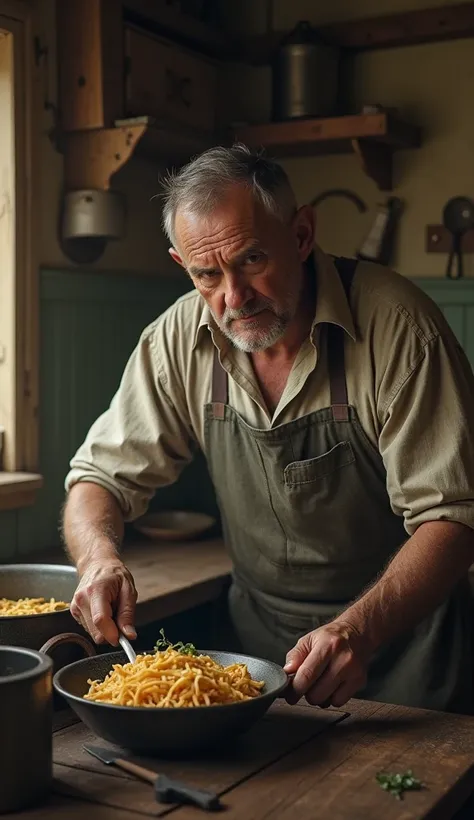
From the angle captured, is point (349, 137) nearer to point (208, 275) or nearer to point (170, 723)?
point (208, 275)

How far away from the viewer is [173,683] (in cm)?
173

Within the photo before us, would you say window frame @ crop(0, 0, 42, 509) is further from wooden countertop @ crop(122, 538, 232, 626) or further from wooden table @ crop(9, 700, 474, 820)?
wooden table @ crop(9, 700, 474, 820)

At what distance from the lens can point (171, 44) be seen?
11.9ft

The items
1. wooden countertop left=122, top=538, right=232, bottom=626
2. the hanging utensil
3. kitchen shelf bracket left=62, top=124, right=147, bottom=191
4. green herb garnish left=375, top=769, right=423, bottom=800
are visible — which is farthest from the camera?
the hanging utensil

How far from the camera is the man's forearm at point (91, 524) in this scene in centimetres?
228

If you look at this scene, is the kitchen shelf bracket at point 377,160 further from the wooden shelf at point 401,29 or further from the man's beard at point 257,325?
the man's beard at point 257,325

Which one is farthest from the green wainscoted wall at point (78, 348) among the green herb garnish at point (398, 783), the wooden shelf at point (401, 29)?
the green herb garnish at point (398, 783)

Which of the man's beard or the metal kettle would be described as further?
the metal kettle

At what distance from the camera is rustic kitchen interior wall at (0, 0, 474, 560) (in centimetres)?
338

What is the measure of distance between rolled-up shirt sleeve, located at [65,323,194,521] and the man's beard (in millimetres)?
353

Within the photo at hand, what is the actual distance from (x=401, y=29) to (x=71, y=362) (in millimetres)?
1595

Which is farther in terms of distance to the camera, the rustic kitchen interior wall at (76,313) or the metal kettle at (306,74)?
the metal kettle at (306,74)

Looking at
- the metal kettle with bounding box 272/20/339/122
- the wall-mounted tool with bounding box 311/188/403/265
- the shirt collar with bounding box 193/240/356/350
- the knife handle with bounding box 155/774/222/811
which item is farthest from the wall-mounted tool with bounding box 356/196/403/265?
the knife handle with bounding box 155/774/222/811

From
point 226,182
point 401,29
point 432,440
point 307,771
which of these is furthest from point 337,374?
point 401,29
